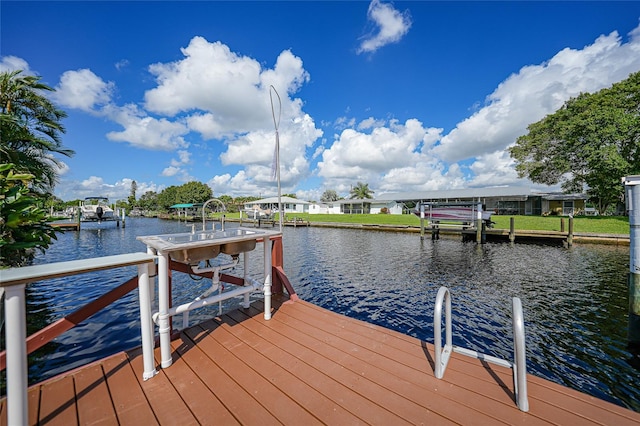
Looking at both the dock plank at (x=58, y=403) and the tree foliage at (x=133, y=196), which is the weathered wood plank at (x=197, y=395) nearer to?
the dock plank at (x=58, y=403)

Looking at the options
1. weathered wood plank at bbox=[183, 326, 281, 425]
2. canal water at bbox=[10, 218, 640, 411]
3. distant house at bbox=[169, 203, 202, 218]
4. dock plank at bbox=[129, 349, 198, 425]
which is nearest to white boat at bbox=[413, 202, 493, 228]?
canal water at bbox=[10, 218, 640, 411]

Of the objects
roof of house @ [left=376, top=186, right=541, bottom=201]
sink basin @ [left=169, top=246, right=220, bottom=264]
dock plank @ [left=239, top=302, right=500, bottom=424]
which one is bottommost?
dock plank @ [left=239, top=302, right=500, bottom=424]

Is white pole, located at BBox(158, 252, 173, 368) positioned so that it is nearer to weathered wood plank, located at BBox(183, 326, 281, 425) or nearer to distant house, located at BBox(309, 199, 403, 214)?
weathered wood plank, located at BBox(183, 326, 281, 425)

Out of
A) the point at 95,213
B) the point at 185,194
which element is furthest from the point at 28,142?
the point at 185,194

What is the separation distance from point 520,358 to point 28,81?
15882 millimetres

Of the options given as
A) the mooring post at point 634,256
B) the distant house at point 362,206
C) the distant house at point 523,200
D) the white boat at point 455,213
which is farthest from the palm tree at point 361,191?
the mooring post at point 634,256

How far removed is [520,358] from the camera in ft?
6.26

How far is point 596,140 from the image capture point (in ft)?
70.4

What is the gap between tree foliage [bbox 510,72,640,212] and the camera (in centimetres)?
2019

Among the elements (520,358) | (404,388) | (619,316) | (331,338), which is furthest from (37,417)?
(619,316)

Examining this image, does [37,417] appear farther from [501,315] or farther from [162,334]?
[501,315]

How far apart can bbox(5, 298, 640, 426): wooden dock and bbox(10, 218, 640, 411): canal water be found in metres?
2.81

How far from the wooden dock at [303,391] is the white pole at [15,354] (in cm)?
47

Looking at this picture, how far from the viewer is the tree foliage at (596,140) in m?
20.2
